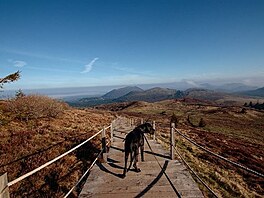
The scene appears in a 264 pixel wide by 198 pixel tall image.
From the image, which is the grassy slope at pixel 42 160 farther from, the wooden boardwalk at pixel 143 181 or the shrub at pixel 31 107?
the shrub at pixel 31 107

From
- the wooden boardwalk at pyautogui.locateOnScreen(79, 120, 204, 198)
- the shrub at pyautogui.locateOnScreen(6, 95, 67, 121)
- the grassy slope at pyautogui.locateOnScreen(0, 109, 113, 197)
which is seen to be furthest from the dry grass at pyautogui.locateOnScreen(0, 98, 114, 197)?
the shrub at pyautogui.locateOnScreen(6, 95, 67, 121)

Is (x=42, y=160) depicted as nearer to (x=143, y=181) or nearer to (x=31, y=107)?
(x=143, y=181)

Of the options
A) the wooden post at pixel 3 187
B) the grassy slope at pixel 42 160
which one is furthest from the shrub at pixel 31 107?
the wooden post at pixel 3 187

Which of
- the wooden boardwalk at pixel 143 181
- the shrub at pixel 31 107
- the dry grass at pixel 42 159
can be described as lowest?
the dry grass at pixel 42 159

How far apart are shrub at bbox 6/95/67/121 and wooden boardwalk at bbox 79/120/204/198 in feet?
44.0

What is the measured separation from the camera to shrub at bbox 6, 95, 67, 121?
798 inches

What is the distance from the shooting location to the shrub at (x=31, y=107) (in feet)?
66.5

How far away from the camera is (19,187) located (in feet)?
28.5

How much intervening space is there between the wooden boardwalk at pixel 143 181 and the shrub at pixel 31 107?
1342cm

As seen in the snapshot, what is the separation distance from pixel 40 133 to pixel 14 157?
4246mm

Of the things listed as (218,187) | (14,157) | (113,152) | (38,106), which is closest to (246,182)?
(218,187)

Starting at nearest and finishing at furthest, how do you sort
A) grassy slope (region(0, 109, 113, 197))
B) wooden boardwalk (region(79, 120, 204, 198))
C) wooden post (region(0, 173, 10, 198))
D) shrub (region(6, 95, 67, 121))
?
wooden post (region(0, 173, 10, 198)), wooden boardwalk (region(79, 120, 204, 198)), grassy slope (region(0, 109, 113, 197)), shrub (region(6, 95, 67, 121))

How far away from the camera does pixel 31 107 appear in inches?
823

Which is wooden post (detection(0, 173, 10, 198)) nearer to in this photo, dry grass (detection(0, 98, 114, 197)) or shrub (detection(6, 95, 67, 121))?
dry grass (detection(0, 98, 114, 197))
